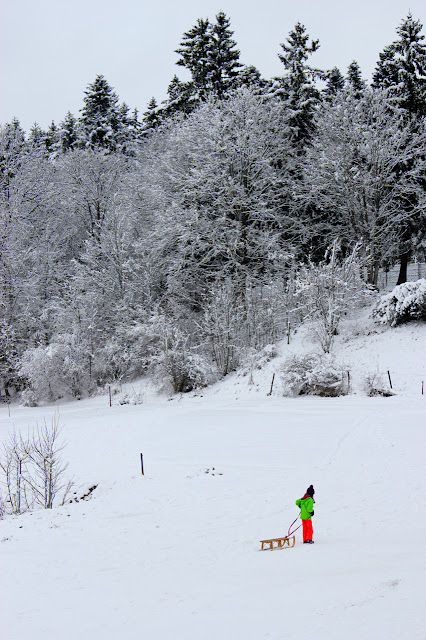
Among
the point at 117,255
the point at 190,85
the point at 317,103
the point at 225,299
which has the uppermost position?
the point at 190,85

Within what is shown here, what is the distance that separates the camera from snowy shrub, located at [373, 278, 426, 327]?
23.3 meters

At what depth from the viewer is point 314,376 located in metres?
21.7

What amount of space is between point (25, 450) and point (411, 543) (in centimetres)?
853

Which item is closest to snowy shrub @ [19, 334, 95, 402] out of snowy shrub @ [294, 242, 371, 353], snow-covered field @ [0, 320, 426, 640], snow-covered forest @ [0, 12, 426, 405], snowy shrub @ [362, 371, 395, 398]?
snow-covered forest @ [0, 12, 426, 405]

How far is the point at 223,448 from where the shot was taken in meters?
16.2

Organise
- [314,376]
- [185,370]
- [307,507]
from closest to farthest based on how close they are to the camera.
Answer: [307,507]
[314,376]
[185,370]

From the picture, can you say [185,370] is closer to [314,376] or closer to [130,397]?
[130,397]

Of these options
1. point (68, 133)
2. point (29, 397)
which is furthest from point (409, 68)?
point (68, 133)

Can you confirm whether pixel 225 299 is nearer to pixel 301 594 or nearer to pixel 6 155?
pixel 6 155

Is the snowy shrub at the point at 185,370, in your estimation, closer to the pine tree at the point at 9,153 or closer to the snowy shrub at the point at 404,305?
the snowy shrub at the point at 404,305

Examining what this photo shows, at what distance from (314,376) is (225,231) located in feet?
38.3

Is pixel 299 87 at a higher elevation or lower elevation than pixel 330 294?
higher

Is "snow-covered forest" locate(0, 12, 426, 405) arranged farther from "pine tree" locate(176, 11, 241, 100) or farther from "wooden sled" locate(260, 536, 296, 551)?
"wooden sled" locate(260, 536, 296, 551)

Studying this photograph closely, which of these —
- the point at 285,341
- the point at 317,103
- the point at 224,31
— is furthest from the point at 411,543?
the point at 224,31
